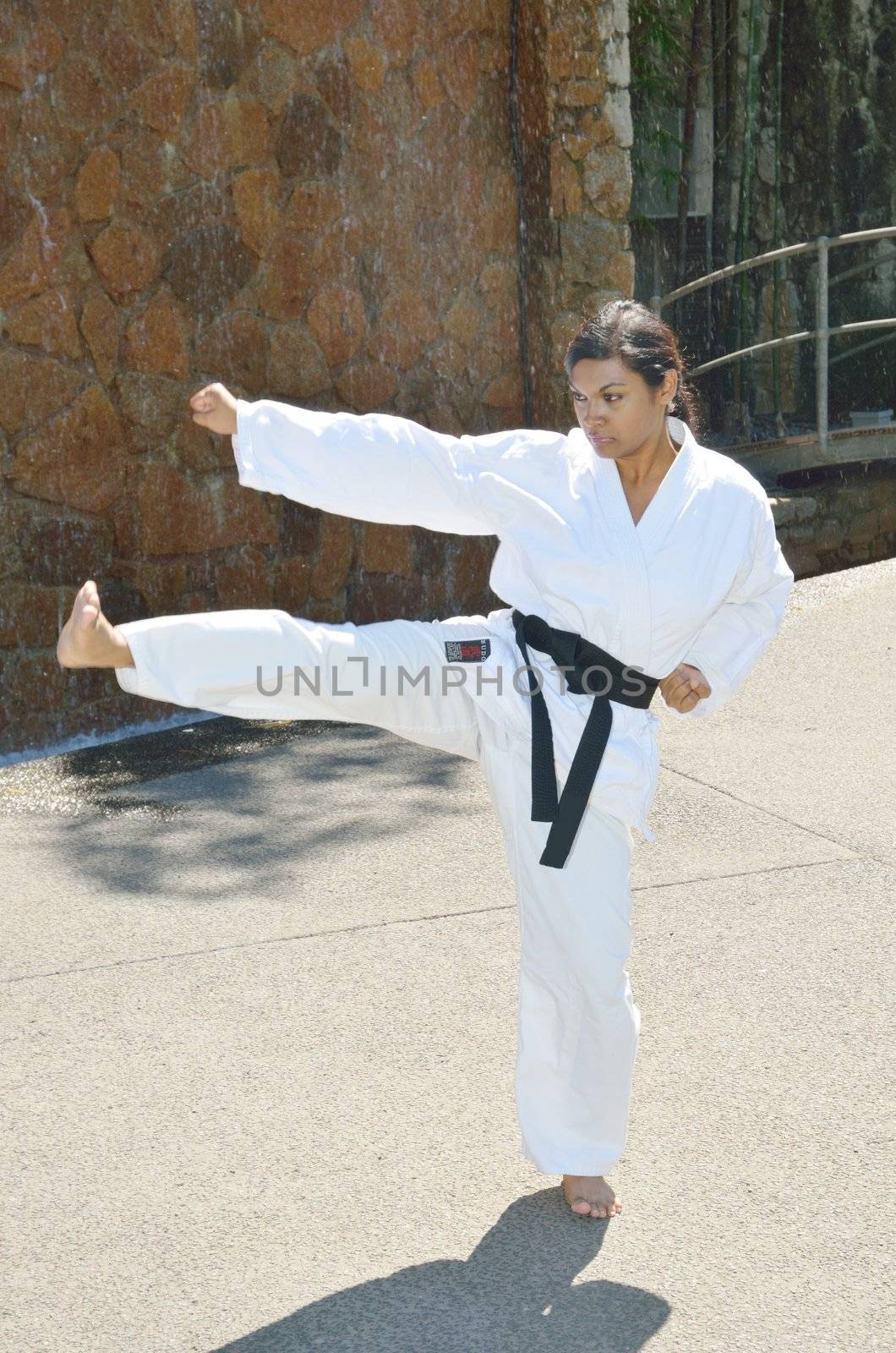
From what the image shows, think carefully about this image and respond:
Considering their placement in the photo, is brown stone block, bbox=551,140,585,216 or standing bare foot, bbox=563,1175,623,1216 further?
brown stone block, bbox=551,140,585,216

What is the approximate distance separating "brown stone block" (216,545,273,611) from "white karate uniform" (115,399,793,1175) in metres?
3.01

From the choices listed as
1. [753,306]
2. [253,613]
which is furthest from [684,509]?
[753,306]

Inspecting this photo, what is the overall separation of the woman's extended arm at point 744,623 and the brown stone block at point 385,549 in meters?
3.45

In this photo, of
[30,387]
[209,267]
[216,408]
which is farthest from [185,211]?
[216,408]

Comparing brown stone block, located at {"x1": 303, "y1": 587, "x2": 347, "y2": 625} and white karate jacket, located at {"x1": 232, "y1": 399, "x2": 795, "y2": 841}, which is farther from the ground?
white karate jacket, located at {"x1": 232, "y1": 399, "x2": 795, "y2": 841}

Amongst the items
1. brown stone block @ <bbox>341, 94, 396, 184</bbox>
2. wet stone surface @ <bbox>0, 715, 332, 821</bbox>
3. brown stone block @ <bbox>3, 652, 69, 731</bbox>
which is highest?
brown stone block @ <bbox>341, 94, 396, 184</bbox>

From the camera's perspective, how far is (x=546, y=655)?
2.92m

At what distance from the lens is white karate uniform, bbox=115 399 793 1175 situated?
286 centimetres

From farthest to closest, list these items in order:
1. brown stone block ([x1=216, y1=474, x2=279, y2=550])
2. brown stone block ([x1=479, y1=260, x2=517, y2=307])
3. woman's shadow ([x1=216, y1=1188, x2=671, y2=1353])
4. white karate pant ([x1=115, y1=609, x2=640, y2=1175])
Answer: brown stone block ([x1=479, y1=260, x2=517, y2=307]) < brown stone block ([x1=216, y1=474, x2=279, y2=550]) < white karate pant ([x1=115, y1=609, x2=640, y2=1175]) < woman's shadow ([x1=216, y1=1188, x2=671, y2=1353])

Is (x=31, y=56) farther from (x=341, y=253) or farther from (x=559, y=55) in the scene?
(x=559, y=55)

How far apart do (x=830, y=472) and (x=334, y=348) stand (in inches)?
157

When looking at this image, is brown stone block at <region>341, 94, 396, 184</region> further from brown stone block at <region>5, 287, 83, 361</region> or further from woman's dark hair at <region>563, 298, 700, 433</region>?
woman's dark hair at <region>563, 298, 700, 433</region>

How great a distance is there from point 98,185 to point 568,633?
3184 mm

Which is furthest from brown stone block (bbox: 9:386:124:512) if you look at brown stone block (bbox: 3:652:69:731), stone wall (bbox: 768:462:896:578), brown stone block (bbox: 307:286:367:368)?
stone wall (bbox: 768:462:896:578)
